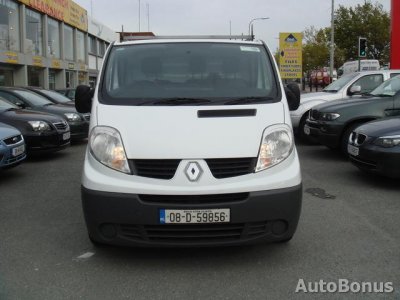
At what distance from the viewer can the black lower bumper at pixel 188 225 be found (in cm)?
387

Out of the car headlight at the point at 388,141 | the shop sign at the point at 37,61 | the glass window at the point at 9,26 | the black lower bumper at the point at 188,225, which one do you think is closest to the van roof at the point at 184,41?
the black lower bumper at the point at 188,225

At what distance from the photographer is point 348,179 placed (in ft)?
25.6

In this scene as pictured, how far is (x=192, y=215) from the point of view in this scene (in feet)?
12.6

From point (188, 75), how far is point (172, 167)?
1.32 m

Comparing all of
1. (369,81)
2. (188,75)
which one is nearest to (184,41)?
(188,75)

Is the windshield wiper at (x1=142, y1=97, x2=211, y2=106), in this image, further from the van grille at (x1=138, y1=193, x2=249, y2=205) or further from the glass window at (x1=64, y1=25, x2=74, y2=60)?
the glass window at (x1=64, y1=25, x2=74, y2=60)

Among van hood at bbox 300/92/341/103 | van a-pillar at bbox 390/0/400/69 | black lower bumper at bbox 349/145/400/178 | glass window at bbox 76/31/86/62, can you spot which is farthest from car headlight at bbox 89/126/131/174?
glass window at bbox 76/31/86/62

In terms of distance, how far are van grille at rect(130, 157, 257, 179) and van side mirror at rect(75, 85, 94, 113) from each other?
4.93 feet

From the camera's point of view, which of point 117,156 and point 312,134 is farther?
point 312,134

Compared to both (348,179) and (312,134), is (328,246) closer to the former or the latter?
(348,179)

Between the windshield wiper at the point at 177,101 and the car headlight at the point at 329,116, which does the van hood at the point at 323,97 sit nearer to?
the car headlight at the point at 329,116

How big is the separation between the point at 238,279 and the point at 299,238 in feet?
3.85

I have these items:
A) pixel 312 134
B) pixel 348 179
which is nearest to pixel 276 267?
pixel 348 179

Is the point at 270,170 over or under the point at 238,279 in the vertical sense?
over
